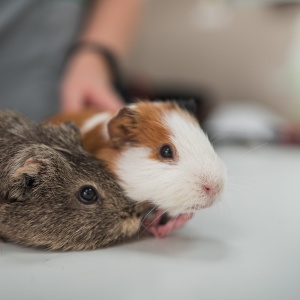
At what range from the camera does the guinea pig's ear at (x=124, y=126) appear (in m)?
1.14

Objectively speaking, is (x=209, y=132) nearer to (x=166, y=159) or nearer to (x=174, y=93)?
(x=174, y=93)

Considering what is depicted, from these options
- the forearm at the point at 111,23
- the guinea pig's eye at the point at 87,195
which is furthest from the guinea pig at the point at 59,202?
the forearm at the point at 111,23

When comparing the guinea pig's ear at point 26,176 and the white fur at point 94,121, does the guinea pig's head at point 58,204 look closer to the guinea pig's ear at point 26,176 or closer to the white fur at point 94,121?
the guinea pig's ear at point 26,176

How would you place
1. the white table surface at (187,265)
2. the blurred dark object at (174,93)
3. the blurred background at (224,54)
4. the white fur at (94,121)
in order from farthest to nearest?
the blurred background at (224,54) < the blurred dark object at (174,93) < the white fur at (94,121) < the white table surface at (187,265)

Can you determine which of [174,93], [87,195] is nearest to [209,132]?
[174,93]

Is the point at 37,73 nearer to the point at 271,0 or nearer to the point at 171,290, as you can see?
the point at 171,290

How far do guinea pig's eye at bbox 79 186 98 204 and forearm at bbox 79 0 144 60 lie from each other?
4.82 ft

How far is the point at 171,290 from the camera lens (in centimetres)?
82

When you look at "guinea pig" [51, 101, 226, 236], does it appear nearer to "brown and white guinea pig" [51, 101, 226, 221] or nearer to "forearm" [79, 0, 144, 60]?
"brown and white guinea pig" [51, 101, 226, 221]

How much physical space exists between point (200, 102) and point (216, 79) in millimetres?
575

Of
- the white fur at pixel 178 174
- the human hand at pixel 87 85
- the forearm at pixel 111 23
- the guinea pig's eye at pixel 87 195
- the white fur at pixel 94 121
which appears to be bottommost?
the guinea pig's eye at pixel 87 195


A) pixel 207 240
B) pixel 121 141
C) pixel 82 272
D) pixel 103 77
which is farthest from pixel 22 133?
pixel 103 77

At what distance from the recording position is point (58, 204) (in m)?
1.01

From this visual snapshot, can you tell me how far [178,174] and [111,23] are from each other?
161 cm
